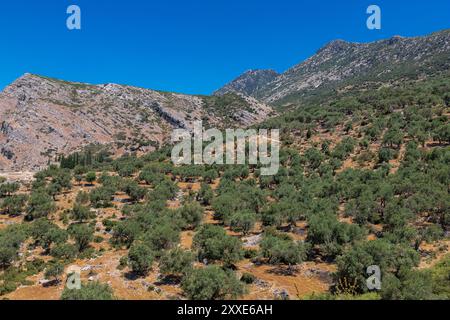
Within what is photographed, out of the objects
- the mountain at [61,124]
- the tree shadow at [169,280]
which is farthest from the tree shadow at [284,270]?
the mountain at [61,124]

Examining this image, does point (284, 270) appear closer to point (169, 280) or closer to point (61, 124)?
point (169, 280)

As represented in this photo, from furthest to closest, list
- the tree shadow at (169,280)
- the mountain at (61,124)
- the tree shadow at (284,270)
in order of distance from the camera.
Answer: the mountain at (61,124), the tree shadow at (284,270), the tree shadow at (169,280)

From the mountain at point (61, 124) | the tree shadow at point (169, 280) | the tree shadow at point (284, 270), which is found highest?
the mountain at point (61, 124)

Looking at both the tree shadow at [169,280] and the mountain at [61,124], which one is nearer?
the tree shadow at [169,280]

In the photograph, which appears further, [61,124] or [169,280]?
[61,124]

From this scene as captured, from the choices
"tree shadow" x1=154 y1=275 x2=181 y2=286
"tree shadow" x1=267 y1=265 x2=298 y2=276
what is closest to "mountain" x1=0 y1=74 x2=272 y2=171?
"tree shadow" x1=154 y1=275 x2=181 y2=286

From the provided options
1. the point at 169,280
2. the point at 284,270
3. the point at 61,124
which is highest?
the point at 61,124

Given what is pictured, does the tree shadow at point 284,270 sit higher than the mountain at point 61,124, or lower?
lower

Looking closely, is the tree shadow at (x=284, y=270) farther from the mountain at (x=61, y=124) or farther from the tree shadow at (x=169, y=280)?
the mountain at (x=61, y=124)

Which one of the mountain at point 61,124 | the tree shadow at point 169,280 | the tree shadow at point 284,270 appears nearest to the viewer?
the tree shadow at point 169,280

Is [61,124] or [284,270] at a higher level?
[61,124]

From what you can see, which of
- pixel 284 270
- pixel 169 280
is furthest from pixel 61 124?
pixel 284 270

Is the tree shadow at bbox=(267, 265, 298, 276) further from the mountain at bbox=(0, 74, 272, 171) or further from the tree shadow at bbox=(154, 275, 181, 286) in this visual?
the mountain at bbox=(0, 74, 272, 171)
